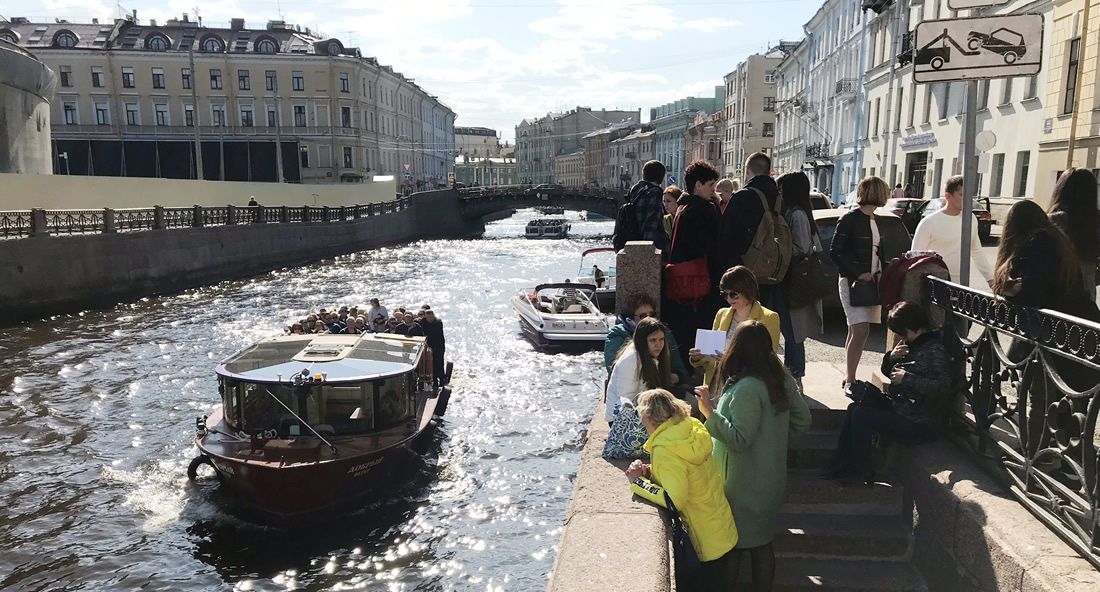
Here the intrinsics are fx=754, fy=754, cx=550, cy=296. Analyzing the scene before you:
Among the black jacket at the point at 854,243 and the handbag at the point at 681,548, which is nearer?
the handbag at the point at 681,548

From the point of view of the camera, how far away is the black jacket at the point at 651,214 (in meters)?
7.38

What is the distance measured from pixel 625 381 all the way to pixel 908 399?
1.85 metres

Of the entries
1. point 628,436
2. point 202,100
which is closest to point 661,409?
point 628,436

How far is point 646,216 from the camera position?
7383mm

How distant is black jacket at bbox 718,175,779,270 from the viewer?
586cm

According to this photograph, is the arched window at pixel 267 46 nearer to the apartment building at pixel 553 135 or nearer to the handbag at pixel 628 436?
the handbag at pixel 628 436

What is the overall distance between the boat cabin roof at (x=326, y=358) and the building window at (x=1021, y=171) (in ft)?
66.8

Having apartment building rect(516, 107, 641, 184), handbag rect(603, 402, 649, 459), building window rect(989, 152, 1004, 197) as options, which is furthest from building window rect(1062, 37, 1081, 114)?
apartment building rect(516, 107, 641, 184)

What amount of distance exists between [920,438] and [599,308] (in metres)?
19.6

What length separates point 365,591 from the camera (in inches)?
343

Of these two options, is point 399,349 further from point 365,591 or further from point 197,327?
point 197,327

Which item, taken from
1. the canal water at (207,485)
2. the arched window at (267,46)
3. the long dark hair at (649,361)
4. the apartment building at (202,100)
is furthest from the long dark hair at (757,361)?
the arched window at (267,46)

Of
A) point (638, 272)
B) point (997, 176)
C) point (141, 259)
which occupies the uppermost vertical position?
point (997, 176)

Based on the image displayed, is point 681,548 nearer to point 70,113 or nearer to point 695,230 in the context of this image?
point 695,230
